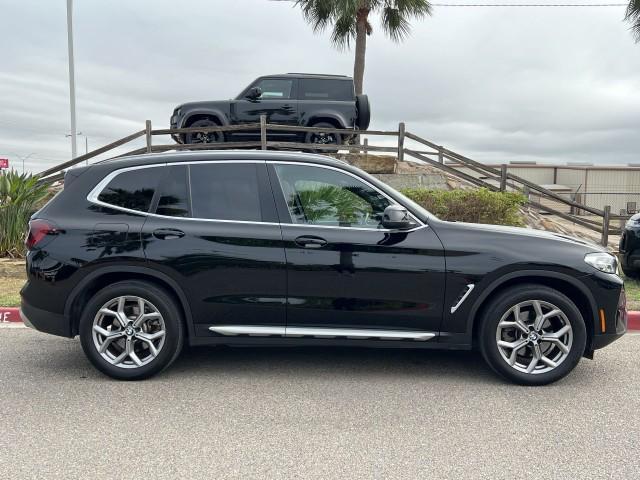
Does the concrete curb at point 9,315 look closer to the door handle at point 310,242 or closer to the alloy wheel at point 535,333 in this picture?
the door handle at point 310,242

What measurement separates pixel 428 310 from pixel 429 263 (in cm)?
37

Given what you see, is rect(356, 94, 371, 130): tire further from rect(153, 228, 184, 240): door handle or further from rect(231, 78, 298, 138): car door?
rect(153, 228, 184, 240): door handle

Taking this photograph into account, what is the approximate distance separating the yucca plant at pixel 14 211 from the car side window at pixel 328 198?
6.83 m

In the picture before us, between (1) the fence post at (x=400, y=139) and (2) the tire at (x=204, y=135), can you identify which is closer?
(2) the tire at (x=204, y=135)

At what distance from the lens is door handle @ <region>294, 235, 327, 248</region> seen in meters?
4.23

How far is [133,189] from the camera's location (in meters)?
4.47

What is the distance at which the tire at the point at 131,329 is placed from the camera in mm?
4270

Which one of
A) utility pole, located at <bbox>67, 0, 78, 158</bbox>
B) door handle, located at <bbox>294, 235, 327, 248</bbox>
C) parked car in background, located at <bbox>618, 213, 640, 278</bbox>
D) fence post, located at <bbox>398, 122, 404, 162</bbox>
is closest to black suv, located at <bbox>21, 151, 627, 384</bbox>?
door handle, located at <bbox>294, 235, 327, 248</bbox>

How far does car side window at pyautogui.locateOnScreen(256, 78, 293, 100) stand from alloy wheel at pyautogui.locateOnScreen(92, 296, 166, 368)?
10284 mm

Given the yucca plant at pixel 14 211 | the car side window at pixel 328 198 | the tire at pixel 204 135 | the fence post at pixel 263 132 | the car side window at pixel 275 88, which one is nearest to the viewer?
the car side window at pixel 328 198

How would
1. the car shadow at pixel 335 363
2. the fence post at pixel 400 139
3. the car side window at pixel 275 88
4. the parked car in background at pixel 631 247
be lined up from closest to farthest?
the car shadow at pixel 335 363
the parked car in background at pixel 631 247
the car side window at pixel 275 88
the fence post at pixel 400 139

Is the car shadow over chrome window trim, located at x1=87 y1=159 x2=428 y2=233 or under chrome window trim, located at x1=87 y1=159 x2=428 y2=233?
under

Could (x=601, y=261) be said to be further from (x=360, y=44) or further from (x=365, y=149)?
(x=360, y=44)

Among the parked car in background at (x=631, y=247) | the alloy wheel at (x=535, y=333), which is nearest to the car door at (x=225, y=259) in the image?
the alloy wheel at (x=535, y=333)
